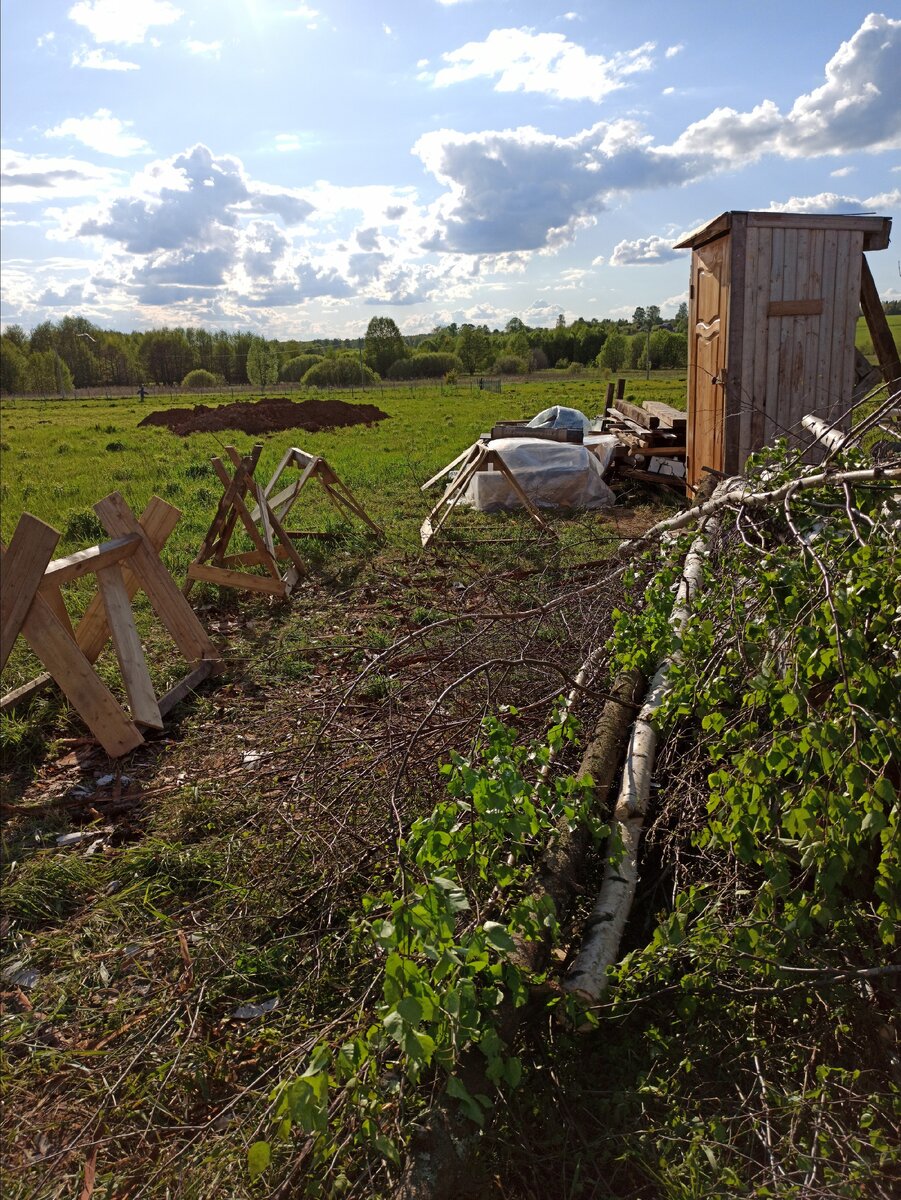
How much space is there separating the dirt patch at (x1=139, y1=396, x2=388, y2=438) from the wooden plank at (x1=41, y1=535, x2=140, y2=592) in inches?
816

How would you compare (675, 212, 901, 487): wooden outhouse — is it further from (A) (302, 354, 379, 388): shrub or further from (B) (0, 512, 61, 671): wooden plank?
(A) (302, 354, 379, 388): shrub

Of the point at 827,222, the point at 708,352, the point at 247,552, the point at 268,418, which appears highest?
the point at 827,222

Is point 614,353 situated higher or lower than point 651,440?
higher

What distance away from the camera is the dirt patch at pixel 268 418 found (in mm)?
26095

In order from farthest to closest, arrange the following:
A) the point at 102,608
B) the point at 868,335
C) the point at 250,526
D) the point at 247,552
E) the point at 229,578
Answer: the point at 868,335, the point at 247,552, the point at 250,526, the point at 229,578, the point at 102,608

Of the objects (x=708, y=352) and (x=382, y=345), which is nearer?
(x=708, y=352)

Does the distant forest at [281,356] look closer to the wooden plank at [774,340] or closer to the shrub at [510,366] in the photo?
the shrub at [510,366]

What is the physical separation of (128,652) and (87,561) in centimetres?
62

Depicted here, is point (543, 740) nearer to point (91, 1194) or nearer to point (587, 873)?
point (587, 873)

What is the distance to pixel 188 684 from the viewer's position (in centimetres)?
551

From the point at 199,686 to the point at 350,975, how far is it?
10.7ft

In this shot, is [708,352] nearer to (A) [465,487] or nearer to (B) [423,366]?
(A) [465,487]

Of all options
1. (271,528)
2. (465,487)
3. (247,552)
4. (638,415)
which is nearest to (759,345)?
(465,487)

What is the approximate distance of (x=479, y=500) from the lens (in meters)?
11.3
